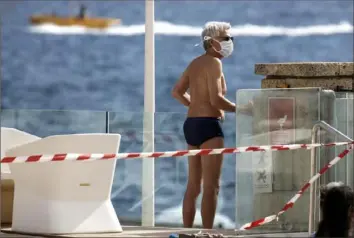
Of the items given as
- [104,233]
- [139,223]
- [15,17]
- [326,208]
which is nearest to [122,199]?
[139,223]

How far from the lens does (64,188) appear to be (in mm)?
8031

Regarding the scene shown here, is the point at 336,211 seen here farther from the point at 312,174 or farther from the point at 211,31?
the point at 211,31

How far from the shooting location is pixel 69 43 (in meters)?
44.2

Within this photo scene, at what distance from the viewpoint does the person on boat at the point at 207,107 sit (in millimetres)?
8461

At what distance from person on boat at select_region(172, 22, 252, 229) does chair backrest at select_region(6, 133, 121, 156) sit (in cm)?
68

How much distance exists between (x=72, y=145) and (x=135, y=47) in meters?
36.3

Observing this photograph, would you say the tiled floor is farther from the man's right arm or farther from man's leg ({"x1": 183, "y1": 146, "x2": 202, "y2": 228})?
the man's right arm

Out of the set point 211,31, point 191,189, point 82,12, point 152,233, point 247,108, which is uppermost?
point 82,12

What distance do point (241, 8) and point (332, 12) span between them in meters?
3.54

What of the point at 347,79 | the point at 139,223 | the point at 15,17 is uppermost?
the point at 15,17

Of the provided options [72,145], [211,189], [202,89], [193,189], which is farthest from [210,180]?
[72,145]

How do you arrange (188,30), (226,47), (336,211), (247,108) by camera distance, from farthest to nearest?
(188,30) → (226,47) → (247,108) → (336,211)

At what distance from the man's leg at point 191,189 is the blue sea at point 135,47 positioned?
29228 mm

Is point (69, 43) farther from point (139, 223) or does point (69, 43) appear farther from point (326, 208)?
point (326, 208)
